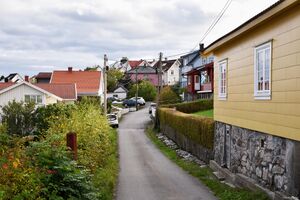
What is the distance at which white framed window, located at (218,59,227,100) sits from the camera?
16.8m

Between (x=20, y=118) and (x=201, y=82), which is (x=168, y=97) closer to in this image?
(x=201, y=82)

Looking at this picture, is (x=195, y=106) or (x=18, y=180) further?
(x=195, y=106)

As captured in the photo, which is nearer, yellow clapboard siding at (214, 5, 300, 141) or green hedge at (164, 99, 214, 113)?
yellow clapboard siding at (214, 5, 300, 141)

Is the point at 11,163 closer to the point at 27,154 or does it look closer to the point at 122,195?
the point at 27,154

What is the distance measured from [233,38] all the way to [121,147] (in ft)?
56.1

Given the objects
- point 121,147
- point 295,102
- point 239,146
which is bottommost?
point 121,147

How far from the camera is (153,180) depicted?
1680cm

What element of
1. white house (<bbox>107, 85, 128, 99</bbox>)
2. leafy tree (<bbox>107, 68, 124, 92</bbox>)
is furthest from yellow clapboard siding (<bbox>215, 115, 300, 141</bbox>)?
leafy tree (<bbox>107, 68, 124, 92</bbox>)

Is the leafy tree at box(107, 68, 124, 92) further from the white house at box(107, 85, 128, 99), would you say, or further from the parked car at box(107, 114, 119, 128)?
the parked car at box(107, 114, 119, 128)

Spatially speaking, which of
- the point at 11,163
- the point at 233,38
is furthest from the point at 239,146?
the point at 11,163

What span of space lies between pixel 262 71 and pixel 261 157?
2.27 m

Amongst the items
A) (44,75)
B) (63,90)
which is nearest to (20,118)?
(63,90)

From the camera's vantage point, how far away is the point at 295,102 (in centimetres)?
989

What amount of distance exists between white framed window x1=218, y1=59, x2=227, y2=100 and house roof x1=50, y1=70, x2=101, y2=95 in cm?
4918
